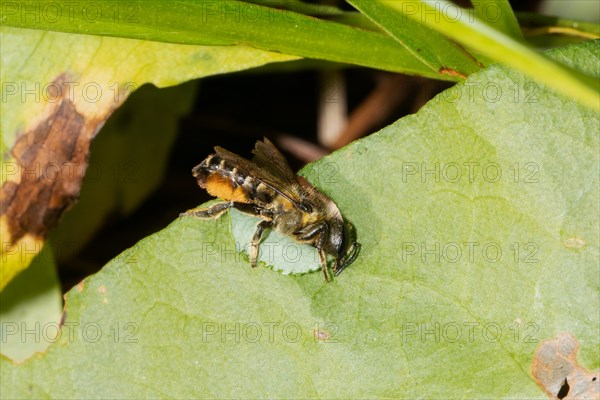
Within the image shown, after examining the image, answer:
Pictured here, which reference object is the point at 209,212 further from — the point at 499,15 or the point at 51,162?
the point at 499,15

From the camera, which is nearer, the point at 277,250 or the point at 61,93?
the point at 277,250

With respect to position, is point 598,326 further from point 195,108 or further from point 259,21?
point 195,108

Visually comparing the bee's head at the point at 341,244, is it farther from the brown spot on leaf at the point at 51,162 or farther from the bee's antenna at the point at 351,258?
the brown spot on leaf at the point at 51,162

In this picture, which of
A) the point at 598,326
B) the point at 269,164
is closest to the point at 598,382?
the point at 598,326

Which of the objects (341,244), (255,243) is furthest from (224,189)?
(341,244)

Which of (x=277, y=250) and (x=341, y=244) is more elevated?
(x=341, y=244)

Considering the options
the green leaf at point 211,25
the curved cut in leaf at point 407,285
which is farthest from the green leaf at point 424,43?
the curved cut in leaf at point 407,285

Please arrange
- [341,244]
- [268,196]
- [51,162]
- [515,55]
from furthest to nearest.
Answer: [51,162]
[268,196]
[341,244]
[515,55]
